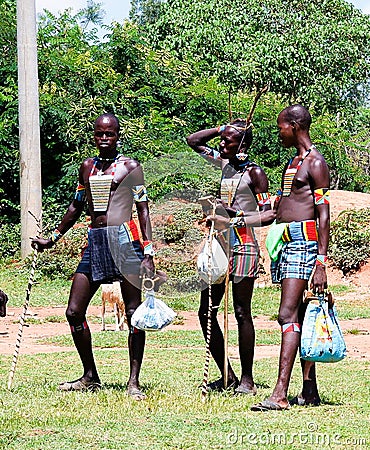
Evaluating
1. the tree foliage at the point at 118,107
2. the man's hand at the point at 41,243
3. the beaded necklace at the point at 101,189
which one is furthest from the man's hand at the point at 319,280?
the tree foliage at the point at 118,107

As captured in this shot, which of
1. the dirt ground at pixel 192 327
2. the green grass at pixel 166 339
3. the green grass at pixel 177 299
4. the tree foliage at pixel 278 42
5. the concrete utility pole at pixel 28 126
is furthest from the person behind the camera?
the tree foliage at pixel 278 42

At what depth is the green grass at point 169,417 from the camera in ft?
15.8

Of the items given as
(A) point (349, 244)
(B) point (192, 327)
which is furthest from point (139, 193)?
(A) point (349, 244)

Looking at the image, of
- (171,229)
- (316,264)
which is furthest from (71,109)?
(316,264)

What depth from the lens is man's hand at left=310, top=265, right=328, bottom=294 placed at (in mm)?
5714

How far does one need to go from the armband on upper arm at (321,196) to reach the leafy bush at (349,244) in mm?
11075

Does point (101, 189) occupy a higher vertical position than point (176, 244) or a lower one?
higher

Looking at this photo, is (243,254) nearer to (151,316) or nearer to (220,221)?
(220,221)

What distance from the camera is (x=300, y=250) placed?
19.2 feet

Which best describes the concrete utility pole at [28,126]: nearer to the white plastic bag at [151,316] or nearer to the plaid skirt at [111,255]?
the plaid skirt at [111,255]

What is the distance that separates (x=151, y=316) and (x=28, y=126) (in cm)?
1202

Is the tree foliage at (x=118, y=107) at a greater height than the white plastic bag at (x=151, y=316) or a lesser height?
greater

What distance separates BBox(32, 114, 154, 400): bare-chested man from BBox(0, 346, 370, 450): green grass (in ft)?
1.67

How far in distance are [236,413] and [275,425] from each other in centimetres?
47
